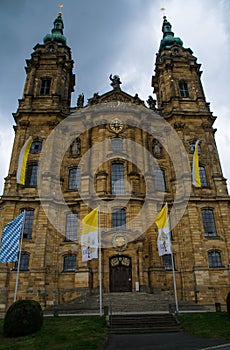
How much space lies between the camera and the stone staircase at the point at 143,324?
571 inches

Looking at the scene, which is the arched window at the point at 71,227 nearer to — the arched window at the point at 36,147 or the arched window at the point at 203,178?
the arched window at the point at 36,147

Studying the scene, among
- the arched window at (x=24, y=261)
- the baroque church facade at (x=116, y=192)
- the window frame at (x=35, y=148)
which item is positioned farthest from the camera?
the window frame at (x=35, y=148)

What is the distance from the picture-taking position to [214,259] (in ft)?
82.5

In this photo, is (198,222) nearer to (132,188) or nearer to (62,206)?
(132,188)

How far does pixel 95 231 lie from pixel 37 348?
981 cm

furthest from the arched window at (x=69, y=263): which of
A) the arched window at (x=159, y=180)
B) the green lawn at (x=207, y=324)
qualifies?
the green lawn at (x=207, y=324)

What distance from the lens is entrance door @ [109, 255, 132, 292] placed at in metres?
24.0

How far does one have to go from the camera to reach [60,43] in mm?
42500

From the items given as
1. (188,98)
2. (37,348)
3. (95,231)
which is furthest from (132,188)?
(37,348)

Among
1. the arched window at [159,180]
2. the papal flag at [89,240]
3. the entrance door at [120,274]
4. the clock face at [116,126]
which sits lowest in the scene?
the entrance door at [120,274]

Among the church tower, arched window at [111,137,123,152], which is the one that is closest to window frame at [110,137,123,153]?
arched window at [111,137,123,152]

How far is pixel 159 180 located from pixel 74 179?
857 cm

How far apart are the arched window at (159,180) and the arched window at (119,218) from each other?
4.45m

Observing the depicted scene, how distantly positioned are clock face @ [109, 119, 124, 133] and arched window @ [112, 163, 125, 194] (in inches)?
155
